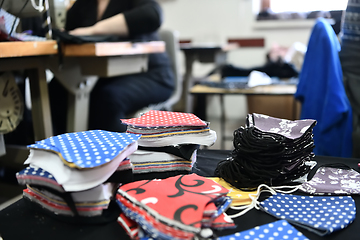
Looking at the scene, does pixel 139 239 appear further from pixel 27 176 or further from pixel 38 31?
pixel 38 31

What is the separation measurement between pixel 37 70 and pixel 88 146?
2.63 feet

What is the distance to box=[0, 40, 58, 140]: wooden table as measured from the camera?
1.09 metres

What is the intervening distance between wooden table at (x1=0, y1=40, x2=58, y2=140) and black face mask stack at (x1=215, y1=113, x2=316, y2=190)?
749 millimetres

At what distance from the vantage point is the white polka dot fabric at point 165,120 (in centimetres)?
71

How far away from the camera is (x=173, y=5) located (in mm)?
3395

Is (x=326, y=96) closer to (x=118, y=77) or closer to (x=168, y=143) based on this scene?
(x=168, y=143)

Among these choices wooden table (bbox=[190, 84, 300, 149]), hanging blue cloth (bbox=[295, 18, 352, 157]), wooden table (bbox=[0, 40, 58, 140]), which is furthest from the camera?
wooden table (bbox=[190, 84, 300, 149])

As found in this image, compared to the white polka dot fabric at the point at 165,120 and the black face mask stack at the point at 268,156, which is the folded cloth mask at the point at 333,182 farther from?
the white polka dot fabric at the point at 165,120

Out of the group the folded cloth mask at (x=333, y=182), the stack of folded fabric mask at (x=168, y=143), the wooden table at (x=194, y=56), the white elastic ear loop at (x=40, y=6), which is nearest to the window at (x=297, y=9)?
the wooden table at (x=194, y=56)

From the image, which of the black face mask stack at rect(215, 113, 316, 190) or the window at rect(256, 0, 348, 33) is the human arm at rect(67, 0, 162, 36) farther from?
the window at rect(256, 0, 348, 33)

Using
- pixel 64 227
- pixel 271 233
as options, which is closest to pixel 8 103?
pixel 64 227

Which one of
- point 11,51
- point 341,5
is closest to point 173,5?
point 341,5

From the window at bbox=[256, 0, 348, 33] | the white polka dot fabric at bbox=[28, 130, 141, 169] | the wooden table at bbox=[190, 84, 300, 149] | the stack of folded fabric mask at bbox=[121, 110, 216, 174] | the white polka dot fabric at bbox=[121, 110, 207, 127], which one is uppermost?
the window at bbox=[256, 0, 348, 33]

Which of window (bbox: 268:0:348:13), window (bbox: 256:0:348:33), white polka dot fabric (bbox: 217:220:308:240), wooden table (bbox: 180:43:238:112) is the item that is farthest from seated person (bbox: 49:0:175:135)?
window (bbox: 268:0:348:13)
